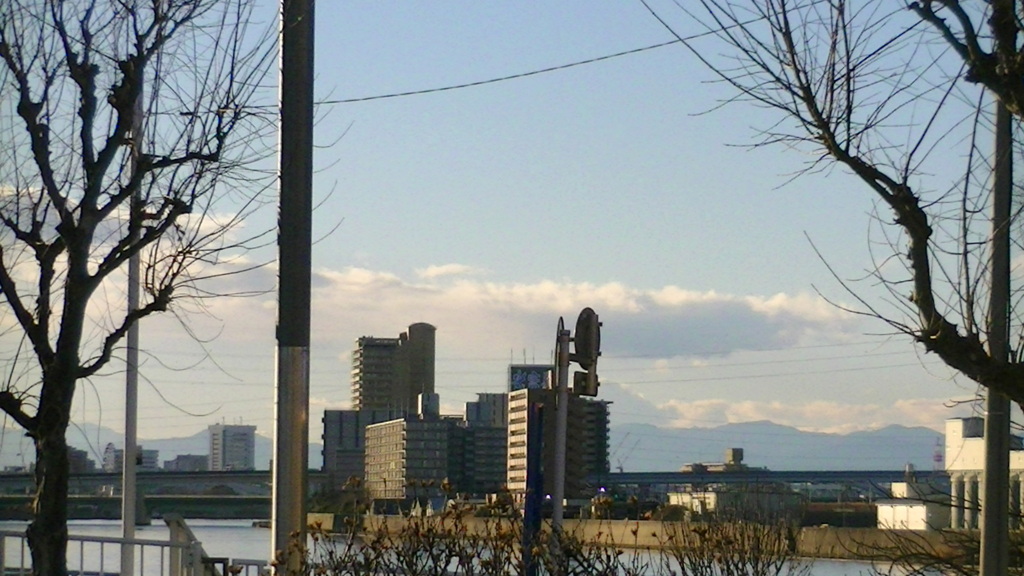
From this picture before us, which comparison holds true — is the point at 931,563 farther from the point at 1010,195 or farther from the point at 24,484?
the point at 24,484

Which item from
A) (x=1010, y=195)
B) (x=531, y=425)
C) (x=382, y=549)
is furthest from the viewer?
(x=531, y=425)

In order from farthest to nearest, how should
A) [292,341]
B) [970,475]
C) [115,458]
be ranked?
[115,458], [970,475], [292,341]

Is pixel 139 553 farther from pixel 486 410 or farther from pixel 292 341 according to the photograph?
pixel 486 410

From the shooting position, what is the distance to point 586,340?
934 cm

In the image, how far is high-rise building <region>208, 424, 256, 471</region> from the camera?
106 ft

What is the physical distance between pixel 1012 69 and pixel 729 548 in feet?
16.4

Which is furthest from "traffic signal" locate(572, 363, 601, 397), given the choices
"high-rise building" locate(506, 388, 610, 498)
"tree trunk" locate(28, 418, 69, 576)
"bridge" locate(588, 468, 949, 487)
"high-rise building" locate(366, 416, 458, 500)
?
"bridge" locate(588, 468, 949, 487)

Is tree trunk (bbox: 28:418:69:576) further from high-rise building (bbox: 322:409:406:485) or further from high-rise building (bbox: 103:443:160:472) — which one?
high-rise building (bbox: 322:409:406:485)

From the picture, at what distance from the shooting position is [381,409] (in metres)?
47.6

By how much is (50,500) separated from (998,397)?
5.13 meters

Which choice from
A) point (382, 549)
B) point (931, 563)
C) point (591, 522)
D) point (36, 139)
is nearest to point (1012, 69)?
point (931, 563)

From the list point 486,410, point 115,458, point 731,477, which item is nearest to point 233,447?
point 486,410

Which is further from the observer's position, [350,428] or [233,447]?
[350,428]

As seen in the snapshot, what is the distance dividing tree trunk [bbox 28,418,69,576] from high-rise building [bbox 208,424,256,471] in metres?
24.0
